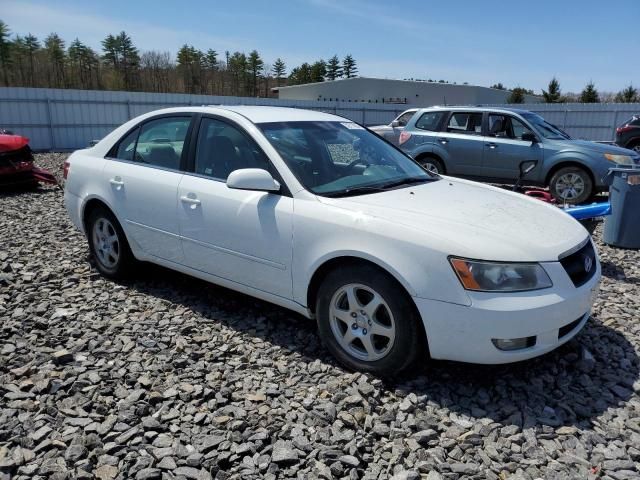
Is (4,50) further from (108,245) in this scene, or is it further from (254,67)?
(108,245)

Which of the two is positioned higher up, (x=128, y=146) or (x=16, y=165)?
(x=128, y=146)

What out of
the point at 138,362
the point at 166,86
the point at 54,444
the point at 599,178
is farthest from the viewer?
the point at 166,86

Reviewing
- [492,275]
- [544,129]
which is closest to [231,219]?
[492,275]

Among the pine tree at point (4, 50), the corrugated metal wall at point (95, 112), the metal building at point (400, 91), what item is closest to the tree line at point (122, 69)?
the pine tree at point (4, 50)

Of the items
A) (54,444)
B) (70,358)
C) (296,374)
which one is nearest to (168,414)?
(54,444)

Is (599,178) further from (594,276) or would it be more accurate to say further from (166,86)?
(166,86)

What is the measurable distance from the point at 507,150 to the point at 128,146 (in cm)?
721

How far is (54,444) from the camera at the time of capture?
256 centimetres

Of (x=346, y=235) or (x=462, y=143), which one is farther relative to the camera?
(x=462, y=143)

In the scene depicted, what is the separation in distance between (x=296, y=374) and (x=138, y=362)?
1060mm

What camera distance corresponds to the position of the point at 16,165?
31.1 feet

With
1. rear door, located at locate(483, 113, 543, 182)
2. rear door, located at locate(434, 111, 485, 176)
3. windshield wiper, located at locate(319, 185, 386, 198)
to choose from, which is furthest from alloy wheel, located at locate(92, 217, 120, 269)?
rear door, located at locate(483, 113, 543, 182)

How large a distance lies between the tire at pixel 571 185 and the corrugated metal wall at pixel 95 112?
14491 millimetres

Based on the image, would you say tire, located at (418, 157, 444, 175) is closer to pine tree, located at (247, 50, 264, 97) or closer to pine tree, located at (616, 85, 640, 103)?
pine tree, located at (616, 85, 640, 103)
